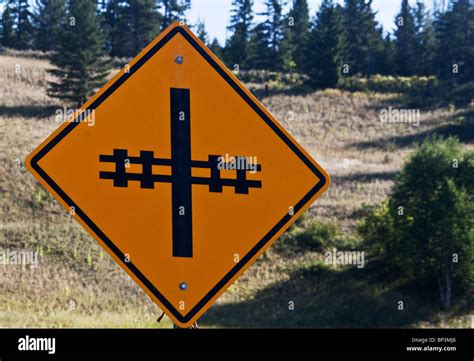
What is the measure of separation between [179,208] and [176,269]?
318 millimetres

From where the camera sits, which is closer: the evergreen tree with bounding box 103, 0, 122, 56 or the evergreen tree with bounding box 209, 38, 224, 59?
the evergreen tree with bounding box 209, 38, 224, 59

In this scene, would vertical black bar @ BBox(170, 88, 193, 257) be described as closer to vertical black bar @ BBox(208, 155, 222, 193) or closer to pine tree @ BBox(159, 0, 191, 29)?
vertical black bar @ BBox(208, 155, 222, 193)

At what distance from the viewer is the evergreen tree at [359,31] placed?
64.7m

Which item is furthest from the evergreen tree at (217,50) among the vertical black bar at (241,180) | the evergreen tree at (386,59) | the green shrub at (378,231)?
the vertical black bar at (241,180)

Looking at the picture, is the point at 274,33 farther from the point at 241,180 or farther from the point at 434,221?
the point at 241,180

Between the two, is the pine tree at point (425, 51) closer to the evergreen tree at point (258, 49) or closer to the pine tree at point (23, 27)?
the evergreen tree at point (258, 49)

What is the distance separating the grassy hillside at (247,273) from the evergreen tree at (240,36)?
34.9 ft

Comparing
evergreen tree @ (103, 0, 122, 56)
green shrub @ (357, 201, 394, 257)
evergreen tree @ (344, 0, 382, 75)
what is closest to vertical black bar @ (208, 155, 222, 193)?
green shrub @ (357, 201, 394, 257)

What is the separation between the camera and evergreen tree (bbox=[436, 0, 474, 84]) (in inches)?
2333

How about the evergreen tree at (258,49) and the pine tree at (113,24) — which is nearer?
the pine tree at (113,24)

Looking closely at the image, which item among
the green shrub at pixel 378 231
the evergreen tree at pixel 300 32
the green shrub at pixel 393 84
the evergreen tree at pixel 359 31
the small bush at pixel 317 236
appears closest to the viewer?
the green shrub at pixel 378 231

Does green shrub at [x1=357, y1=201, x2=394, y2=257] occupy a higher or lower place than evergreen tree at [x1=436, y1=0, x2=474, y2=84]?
lower

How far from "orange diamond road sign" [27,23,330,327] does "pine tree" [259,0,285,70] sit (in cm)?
6088
